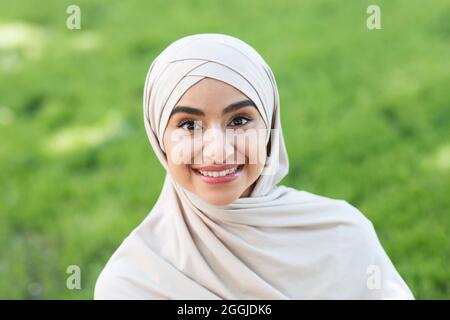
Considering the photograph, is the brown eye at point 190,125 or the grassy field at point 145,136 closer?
the brown eye at point 190,125

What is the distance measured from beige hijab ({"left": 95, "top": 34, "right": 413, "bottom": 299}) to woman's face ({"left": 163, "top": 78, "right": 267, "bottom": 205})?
0.23 ft

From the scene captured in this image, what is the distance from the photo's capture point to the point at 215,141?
271 centimetres

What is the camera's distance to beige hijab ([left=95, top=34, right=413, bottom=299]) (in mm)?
2893

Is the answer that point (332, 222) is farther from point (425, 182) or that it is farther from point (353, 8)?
point (353, 8)

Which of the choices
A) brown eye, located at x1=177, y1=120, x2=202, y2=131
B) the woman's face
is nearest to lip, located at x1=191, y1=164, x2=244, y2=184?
the woman's face

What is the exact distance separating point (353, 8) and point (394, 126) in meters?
2.11

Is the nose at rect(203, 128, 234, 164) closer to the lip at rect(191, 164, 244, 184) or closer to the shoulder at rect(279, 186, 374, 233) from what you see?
the lip at rect(191, 164, 244, 184)

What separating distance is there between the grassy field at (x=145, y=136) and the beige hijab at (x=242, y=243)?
1.83 metres

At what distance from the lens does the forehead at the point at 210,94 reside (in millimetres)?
2717

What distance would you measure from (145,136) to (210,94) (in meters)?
4.02

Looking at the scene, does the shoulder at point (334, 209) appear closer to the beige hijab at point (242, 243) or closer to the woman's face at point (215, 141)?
the beige hijab at point (242, 243)

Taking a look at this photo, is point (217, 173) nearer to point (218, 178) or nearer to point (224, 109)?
point (218, 178)

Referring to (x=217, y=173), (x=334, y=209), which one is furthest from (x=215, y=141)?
(x=334, y=209)

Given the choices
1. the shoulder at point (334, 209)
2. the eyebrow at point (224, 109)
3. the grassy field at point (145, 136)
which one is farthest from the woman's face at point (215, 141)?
the grassy field at point (145, 136)
